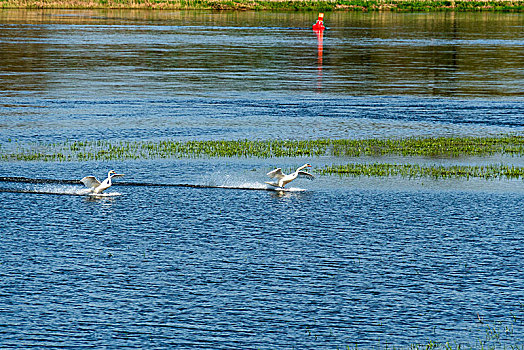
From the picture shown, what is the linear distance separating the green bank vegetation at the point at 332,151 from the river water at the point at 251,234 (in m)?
1.17

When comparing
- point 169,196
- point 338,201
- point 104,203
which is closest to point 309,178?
point 338,201

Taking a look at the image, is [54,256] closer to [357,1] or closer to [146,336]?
[146,336]

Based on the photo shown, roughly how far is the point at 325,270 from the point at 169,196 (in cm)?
917

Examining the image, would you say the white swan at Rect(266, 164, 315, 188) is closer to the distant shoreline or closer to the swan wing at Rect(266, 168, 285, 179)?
the swan wing at Rect(266, 168, 285, 179)

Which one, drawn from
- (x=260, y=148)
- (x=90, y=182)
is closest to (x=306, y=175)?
(x=260, y=148)

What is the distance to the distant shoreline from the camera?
17800cm

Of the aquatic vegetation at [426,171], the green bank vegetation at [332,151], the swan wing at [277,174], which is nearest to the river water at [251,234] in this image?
the swan wing at [277,174]

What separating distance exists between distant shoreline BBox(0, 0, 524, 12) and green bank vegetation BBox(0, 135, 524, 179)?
141m

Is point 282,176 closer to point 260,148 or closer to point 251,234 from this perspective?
point 251,234

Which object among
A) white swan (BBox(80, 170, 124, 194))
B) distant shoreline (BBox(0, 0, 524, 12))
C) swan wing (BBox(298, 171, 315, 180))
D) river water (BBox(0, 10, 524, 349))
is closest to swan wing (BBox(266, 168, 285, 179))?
river water (BBox(0, 10, 524, 349))

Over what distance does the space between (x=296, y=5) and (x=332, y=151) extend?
14745cm

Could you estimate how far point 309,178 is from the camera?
3241cm

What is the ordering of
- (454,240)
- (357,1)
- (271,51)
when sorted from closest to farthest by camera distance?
(454,240) < (271,51) < (357,1)

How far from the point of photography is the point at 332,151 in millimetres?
37406
